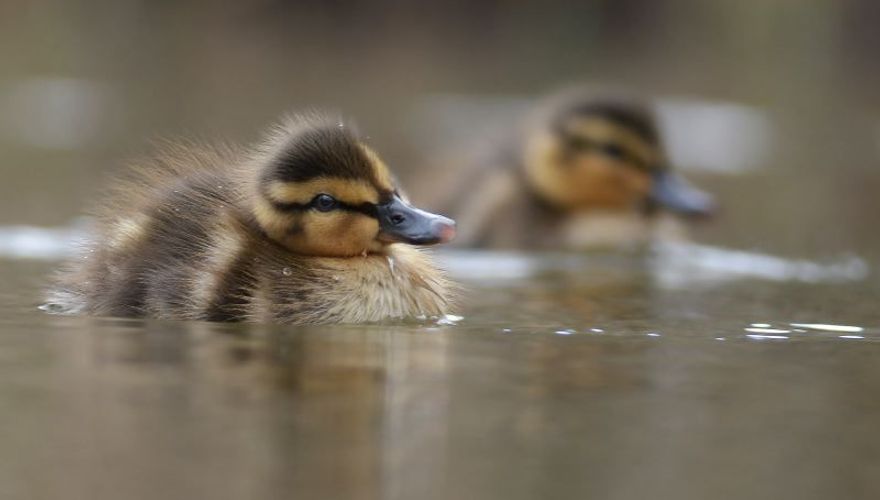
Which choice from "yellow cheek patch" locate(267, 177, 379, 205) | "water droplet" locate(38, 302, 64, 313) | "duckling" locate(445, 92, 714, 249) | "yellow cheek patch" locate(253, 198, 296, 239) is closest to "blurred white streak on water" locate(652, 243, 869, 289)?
"duckling" locate(445, 92, 714, 249)

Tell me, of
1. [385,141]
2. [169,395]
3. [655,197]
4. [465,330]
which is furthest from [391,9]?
[169,395]

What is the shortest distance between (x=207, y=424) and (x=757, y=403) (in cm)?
120

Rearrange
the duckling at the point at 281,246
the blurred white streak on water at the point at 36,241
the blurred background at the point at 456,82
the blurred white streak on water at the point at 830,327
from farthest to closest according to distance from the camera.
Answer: the blurred background at the point at 456,82, the blurred white streak on water at the point at 36,241, the blurred white streak on water at the point at 830,327, the duckling at the point at 281,246

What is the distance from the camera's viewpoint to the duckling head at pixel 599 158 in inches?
372

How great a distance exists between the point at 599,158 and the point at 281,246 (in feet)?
14.5

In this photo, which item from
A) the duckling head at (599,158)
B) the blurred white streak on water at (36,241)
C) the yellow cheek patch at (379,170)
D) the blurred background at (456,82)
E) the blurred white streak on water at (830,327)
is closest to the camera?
the yellow cheek patch at (379,170)

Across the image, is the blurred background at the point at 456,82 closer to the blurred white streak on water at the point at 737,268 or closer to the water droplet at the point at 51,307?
the blurred white streak on water at the point at 737,268

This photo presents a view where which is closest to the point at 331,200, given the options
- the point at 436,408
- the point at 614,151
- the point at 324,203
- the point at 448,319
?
the point at 324,203

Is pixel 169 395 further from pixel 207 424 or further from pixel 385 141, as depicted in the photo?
pixel 385 141

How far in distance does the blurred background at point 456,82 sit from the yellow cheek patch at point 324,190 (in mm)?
3547

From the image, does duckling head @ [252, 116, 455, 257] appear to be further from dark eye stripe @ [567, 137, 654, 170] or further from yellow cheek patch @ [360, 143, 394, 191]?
dark eye stripe @ [567, 137, 654, 170]

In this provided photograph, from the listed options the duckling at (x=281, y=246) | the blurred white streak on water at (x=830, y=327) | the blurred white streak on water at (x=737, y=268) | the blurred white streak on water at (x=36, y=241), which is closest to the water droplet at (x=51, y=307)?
the duckling at (x=281, y=246)

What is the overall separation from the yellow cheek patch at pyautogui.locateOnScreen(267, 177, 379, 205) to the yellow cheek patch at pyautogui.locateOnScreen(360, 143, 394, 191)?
0.04m

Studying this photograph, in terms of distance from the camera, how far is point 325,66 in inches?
656
